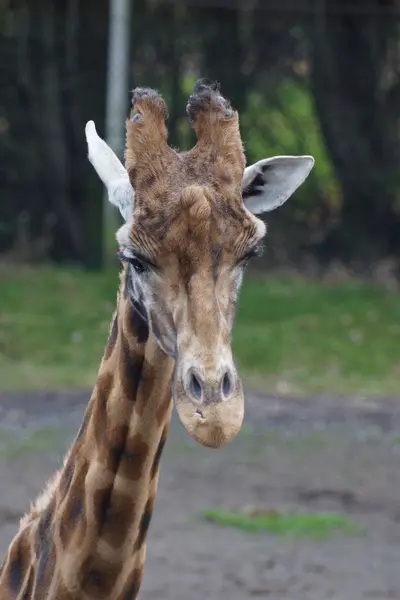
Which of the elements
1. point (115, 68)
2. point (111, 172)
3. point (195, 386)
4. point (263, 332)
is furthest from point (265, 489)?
point (115, 68)

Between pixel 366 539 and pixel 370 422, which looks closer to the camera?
pixel 366 539

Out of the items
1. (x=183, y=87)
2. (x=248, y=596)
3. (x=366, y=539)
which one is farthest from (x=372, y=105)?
(x=248, y=596)

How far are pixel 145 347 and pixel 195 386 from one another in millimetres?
489

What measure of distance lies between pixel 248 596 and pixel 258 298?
6.79 meters

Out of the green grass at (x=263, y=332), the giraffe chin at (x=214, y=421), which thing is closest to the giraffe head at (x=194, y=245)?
the giraffe chin at (x=214, y=421)

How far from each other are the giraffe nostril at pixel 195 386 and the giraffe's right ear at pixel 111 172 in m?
0.66

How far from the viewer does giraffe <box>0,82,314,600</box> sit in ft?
10.8

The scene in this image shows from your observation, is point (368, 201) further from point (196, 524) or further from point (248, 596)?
point (248, 596)

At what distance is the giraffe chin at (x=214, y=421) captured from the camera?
3105 mm

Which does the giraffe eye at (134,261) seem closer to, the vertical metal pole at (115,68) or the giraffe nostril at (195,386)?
the giraffe nostril at (195,386)

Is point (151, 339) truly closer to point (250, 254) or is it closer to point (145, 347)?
point (145, 347)

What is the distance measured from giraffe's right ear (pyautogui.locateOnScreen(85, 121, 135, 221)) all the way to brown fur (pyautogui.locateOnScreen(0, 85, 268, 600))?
18 cm

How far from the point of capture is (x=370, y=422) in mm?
9750

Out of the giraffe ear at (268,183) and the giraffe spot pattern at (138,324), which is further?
the giraffe ear at (268,183)
